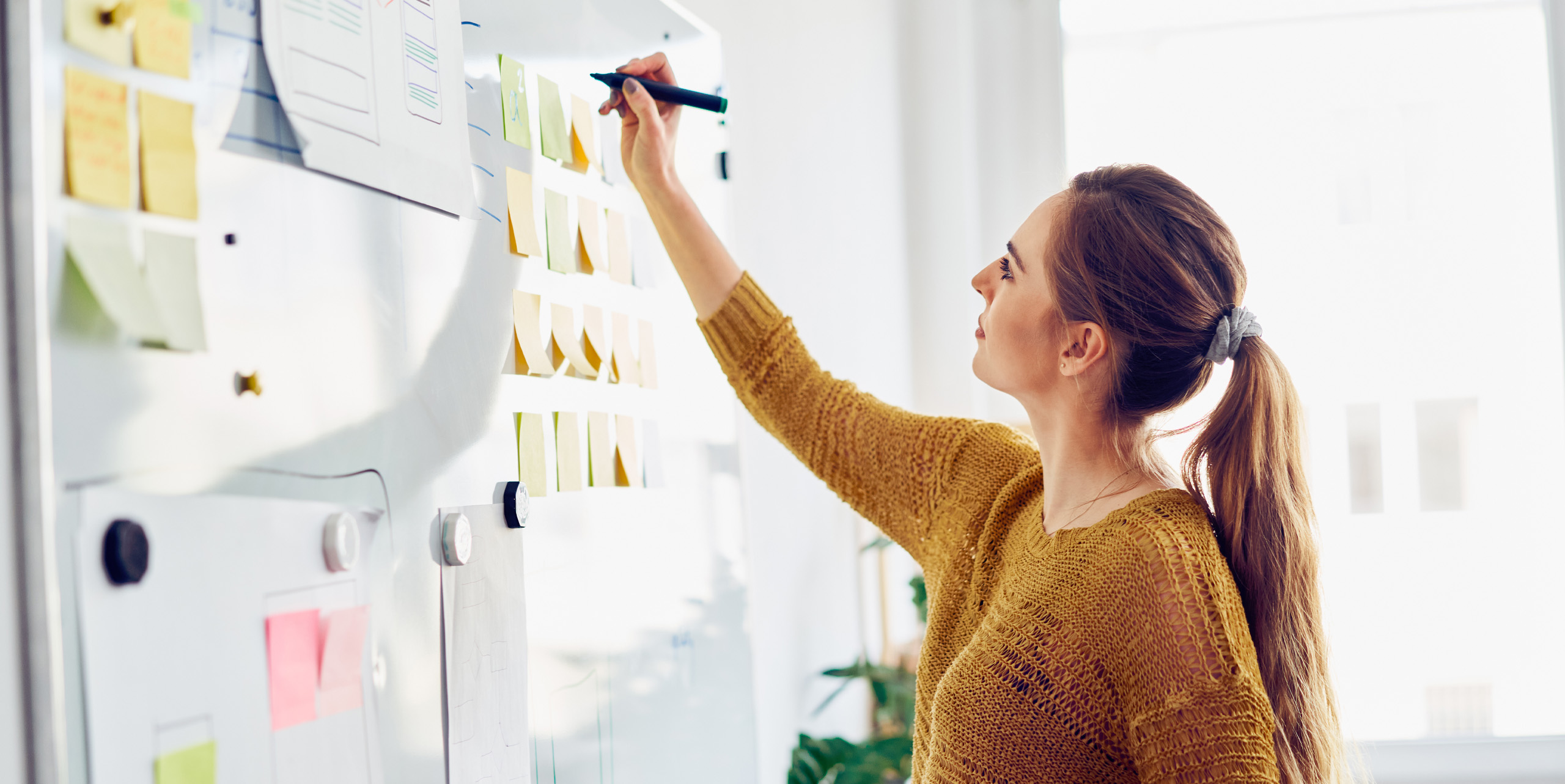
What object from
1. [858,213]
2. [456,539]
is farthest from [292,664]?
[858,213]

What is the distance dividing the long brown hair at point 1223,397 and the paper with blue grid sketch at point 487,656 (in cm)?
55

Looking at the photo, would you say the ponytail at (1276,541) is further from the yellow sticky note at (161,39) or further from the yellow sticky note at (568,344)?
the yellow sticky note at (161,39)

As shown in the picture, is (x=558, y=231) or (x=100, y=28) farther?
(x=558, y=231)

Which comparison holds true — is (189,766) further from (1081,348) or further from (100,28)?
(1081,348)

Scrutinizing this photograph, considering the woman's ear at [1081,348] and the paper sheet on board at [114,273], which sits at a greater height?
the paper sheet on board at [114,273]

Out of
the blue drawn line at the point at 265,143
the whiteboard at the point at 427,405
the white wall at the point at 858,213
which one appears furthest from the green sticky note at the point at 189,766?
the white wall at the point at 858,213

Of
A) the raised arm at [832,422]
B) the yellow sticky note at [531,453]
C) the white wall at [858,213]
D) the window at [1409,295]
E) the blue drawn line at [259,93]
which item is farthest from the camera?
the window at [1409,295]

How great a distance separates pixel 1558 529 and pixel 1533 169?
2.87 ft

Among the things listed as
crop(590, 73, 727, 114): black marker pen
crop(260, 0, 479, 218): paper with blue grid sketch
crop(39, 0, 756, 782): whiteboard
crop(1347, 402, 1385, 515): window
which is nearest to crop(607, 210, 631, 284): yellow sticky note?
crop(39, 0, 756, 782): whiteboard

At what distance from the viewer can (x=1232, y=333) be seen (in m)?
0.96

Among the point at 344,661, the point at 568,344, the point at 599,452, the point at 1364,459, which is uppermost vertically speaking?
the point at 568,344

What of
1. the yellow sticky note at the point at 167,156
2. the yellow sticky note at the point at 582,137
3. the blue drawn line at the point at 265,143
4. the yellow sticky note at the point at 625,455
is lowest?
the yellow sticky note at the point at 625,455

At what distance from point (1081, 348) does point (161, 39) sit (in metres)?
0.76

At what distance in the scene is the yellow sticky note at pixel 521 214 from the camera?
90cm
